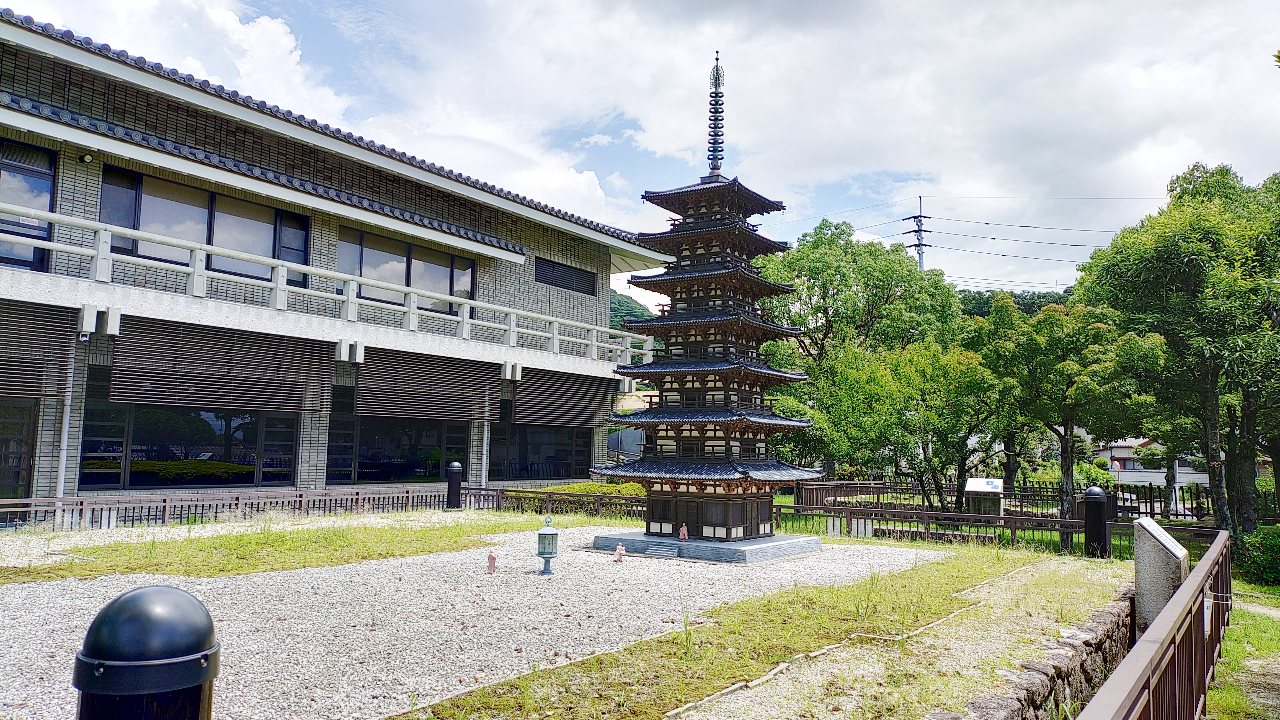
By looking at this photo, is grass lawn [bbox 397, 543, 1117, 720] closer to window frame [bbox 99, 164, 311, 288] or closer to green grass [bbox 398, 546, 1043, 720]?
green grass [bbox 398, 546, 1043, 720]

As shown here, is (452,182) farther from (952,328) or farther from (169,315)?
(952,328)

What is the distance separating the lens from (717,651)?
820cm

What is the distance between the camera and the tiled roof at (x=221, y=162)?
1552 cm

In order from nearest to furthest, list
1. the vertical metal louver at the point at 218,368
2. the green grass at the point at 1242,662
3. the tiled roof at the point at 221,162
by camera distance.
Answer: the green grass at the point at 1242,662, the tiled roof at the point at 221,162, the vertical metal louver at the point at 218,368

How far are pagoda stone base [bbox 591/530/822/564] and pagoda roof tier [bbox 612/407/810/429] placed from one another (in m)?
2.37

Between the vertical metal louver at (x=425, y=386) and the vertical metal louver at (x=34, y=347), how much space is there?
260 inches

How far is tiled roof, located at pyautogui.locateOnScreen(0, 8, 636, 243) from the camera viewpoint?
15250 mm

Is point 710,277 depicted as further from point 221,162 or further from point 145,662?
point 145,662

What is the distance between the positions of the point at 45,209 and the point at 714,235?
1424 centimetres

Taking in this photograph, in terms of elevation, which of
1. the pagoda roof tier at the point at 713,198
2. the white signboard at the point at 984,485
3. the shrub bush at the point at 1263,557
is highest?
the pagoda roof tier at the point at 713,198

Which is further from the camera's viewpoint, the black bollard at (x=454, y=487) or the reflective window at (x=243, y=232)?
Result: the black bollard at (x=454, y=487)

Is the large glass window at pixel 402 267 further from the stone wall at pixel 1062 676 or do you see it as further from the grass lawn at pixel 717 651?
the stone wall at pixel 1062 676

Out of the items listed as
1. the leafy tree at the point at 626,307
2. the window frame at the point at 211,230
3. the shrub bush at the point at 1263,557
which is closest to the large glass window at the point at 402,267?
the window frame at the point at 211,230

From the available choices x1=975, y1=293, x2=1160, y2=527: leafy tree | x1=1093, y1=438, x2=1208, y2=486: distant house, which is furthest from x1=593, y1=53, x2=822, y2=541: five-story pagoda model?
x1=1093, y1=438, x2=1208, y2=486: distant house
